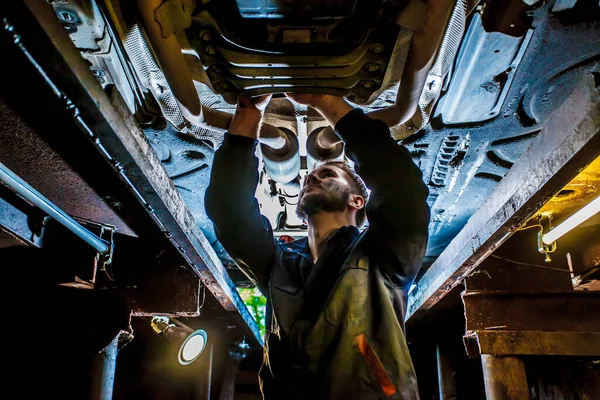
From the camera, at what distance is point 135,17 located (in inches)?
58.6

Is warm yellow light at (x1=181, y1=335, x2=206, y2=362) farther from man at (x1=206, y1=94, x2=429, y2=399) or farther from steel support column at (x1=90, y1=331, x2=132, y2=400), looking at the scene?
man at (x1=206, y1=94, x2=429, y2=399)

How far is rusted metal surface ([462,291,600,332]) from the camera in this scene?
99.4 inches

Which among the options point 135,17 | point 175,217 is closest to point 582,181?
point 175,217

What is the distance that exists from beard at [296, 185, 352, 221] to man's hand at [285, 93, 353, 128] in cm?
57

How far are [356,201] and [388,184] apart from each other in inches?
31.3

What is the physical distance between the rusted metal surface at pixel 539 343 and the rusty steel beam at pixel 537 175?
460mm

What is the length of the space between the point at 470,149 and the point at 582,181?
53cm

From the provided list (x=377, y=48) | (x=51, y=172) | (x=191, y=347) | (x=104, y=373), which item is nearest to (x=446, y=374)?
(x=191, y=347)

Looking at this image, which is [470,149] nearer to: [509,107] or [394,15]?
[509,107]

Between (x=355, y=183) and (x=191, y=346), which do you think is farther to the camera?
(x=191, y=346)

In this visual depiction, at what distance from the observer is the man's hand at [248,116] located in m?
1.76

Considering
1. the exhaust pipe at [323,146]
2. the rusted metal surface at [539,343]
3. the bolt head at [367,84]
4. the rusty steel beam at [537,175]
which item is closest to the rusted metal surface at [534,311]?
the rusted metal surface at [539,343]

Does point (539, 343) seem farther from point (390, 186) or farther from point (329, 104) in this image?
point (329, 104)

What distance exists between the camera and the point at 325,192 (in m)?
2.18
